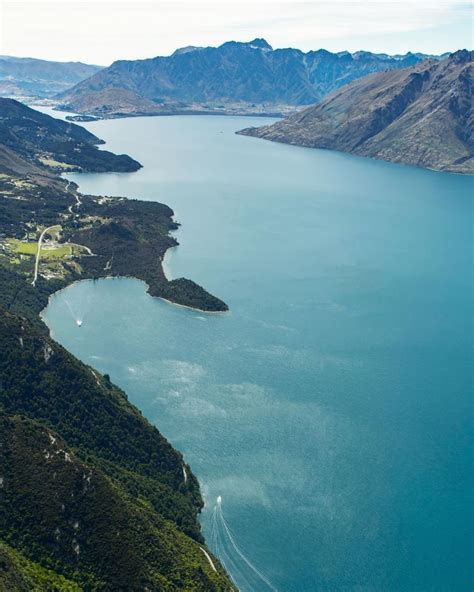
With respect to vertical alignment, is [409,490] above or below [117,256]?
below

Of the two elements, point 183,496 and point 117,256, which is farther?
point 117,256

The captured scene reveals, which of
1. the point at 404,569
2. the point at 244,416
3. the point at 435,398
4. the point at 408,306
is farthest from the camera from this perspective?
the point at 408,306

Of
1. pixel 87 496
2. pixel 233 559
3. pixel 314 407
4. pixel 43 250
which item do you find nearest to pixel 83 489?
pixel 87 496

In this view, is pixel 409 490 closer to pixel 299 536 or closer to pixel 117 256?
pixel 299 536

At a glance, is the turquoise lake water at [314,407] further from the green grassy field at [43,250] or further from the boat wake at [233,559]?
the green grassy field at [43,250]

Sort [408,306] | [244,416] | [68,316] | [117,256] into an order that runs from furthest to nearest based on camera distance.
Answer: [117,256], [408,306], [68,316], [244,416]

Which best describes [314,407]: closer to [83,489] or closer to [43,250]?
[83,489]

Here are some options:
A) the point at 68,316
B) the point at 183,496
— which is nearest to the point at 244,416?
the point at 183,496

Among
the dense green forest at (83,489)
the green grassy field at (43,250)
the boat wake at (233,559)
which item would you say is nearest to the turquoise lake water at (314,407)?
the boat wake at (233,559)
